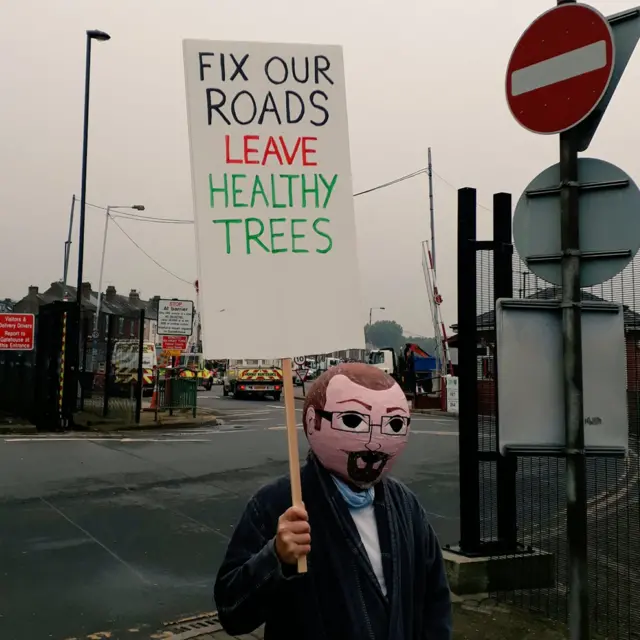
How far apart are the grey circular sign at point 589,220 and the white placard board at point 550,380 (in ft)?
0.65

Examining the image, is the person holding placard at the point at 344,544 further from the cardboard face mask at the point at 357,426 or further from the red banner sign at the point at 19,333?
the red banner sign at the point at 19,333

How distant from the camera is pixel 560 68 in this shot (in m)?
3.15

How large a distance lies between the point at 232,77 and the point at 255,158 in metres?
0.29

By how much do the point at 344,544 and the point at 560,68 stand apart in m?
2.36

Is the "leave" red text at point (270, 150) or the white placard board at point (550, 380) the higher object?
the "leave" red text at point (270, 150)

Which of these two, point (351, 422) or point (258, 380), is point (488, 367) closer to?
point (351, 422)

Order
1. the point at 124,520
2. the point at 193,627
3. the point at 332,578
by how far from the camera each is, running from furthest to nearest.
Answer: the point at 124,520
the point at 193,627
the point at 332,578

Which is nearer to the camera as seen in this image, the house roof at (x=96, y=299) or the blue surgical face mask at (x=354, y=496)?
the blue surgical face mask at (x=354, y=496)

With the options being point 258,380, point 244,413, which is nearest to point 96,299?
point 258,380

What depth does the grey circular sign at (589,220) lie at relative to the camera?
9.90 feet

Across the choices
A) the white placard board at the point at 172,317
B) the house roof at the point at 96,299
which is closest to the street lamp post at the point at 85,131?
the white placard board at the point at 172,317

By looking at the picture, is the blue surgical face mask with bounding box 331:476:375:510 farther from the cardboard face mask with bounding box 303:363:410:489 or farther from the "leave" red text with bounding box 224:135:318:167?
the "leave" red text with bounding box 224:135:318:167

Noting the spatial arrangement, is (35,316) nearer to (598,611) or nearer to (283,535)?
(598,611)

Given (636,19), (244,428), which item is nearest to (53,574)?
(636,19)
